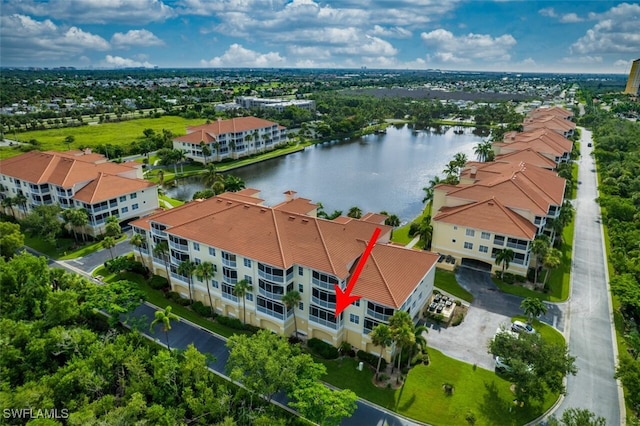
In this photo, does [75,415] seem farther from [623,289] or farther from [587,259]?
[587,259]

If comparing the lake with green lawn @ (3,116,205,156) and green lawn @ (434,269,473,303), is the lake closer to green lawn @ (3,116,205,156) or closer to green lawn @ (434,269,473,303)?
green lawn @ (434,269,473,303)

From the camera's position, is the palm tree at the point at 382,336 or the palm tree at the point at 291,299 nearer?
the palm tree at the point at 382,336

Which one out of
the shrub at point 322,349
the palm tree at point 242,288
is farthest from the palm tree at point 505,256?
the palm tree at point 242,288

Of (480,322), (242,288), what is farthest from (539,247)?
(242,288)

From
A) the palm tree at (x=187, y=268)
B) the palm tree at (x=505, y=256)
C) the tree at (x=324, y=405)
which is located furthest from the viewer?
the palm tree at (x=505, y=256)

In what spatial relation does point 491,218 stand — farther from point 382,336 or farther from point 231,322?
point 231,322

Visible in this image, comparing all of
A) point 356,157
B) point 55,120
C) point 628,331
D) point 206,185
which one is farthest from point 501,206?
point 55,120

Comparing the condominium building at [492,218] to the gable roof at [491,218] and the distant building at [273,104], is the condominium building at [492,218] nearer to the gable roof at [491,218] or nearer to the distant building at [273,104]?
the gable roof at [491,218]
